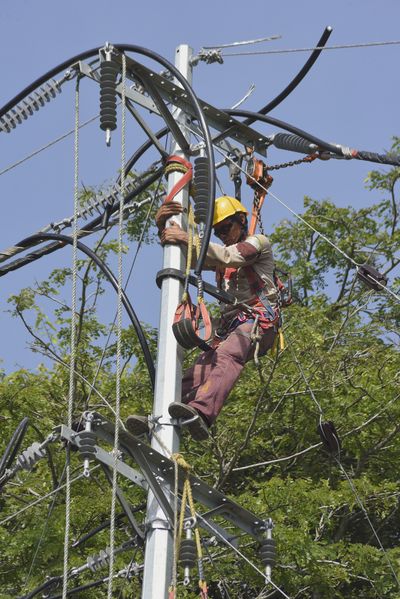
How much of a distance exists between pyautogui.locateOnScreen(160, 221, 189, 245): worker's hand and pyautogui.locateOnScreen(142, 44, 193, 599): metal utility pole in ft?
0.13

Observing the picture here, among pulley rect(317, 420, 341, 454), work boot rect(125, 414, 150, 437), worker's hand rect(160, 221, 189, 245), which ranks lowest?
work boot rect(125, 414, 150, 437)

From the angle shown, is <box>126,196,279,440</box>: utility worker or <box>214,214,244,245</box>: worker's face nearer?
<box>126,196,279,440</box>: utility worker

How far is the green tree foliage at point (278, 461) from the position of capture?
11.3 metres

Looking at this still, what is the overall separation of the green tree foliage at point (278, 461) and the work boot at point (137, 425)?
406 centimetres

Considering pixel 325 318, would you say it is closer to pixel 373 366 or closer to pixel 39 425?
pixel 373 366

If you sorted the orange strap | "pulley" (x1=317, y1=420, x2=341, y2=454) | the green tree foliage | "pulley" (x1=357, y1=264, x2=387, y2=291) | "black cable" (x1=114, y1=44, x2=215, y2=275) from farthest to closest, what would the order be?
1. the green tree foliage
2. "pulley" (x1=317, y1=420, x2=341, y2=454)
3. "pulley" (x1=357, y1=264, x2=387, y2=291)
4. the orange strap
5. "black cable" (x1=114, y1=44, x2=215, y2=275)

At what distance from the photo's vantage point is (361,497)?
1193cm

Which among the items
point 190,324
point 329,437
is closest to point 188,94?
point 190,324

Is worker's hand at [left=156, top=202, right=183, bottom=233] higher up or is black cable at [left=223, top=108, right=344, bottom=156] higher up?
black cable at [left=223, top=108, right=344, bottom=156]

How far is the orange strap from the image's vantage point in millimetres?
6844

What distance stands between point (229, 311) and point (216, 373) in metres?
0.65

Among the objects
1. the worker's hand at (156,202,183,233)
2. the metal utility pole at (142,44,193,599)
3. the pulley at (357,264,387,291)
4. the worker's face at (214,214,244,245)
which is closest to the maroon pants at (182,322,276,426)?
the metal utility pole at (142,44,193,599)

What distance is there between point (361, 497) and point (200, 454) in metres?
1.77

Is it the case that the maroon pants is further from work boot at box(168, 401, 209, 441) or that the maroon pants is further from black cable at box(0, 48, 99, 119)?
black cable at box(0, 48, 99, 119)
